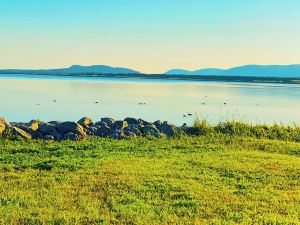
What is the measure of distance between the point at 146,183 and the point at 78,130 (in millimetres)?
7253

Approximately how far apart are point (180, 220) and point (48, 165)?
481 centimetres

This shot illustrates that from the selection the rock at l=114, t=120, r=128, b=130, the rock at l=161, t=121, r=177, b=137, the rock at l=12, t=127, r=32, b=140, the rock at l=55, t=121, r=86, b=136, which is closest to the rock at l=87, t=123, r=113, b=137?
the rock at l=114, t=120, r=128, b=130

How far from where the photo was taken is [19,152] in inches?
525

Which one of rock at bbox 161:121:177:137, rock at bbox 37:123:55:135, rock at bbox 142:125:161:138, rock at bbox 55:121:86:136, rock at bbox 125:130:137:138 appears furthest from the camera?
rock at bbox 161:121:177:137

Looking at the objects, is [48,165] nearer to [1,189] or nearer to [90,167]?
[90,167]

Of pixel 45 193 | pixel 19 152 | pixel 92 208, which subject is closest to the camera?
pixel 92 208

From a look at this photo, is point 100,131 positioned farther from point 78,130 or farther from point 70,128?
point 70,128

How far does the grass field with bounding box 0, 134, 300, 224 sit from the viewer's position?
770cm

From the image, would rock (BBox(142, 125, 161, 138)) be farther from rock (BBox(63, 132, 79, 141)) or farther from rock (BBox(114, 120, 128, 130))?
rock (BBox(63, 132, 79, 141))

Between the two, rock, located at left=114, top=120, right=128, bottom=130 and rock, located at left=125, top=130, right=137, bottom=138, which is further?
rock, located at left=114, top=120, right=128, bottom=130

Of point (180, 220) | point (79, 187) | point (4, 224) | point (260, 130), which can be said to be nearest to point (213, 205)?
point (180, 220)

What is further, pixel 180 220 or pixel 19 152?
pixel 19 152

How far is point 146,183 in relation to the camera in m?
9.85

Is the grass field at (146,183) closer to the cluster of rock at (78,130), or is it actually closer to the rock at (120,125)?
the cluster of rock at (78,130)
